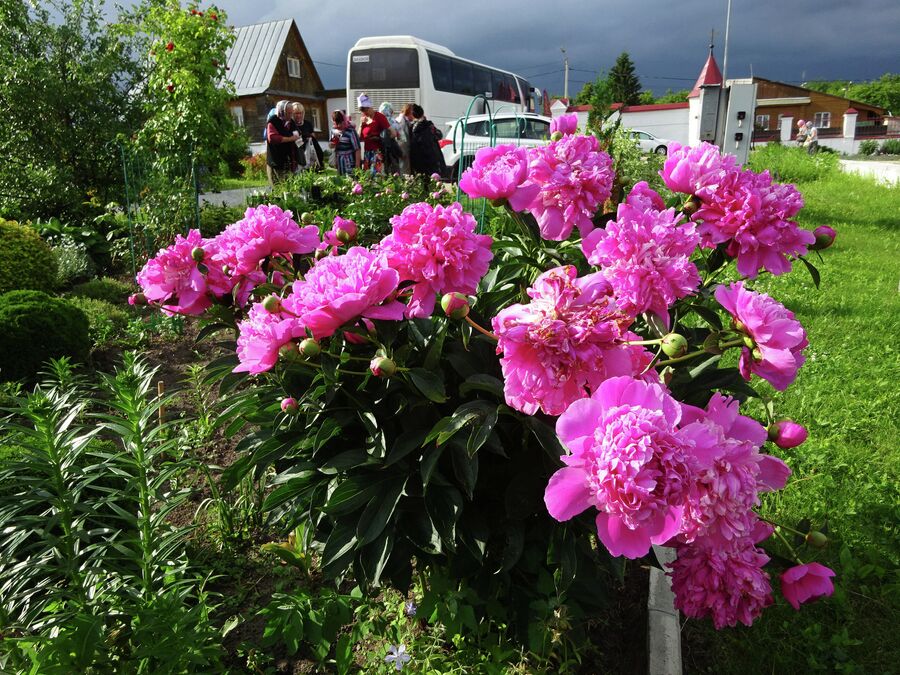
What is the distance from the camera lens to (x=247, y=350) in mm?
1269

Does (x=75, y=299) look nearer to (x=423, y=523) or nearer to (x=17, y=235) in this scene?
(x=17, y=235)

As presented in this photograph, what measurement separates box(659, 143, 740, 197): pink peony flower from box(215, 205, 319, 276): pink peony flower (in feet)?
3.03

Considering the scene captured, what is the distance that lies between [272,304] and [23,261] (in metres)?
5.57

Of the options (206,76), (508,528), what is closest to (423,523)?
(508,528)

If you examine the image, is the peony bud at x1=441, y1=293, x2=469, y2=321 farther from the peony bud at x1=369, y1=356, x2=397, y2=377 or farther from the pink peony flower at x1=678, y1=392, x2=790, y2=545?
the pink peony flower at x1=678, y1=392, x2=790, y2=545

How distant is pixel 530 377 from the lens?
40.1 inches

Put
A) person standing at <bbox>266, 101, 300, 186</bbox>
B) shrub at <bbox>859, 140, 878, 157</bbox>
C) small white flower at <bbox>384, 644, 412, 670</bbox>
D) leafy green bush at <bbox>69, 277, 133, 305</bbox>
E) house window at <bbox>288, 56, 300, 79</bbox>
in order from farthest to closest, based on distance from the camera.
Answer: shrub at <bbox>859, 140, 878, 157</bbox> → house window at <bbox>288, 56, 300, 79</bbox> → person standing at <bbox>266, 101, 300, 186</bbox> → leafy green bush at <bbox>69, 277, 133, 305</bbox> → small white flower at <bbox>384, 644, 412, 670</bbox>

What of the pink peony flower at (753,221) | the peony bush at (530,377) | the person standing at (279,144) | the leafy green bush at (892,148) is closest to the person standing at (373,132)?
the person standing at (279,144)

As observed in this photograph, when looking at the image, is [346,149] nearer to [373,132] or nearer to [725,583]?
[373,132]

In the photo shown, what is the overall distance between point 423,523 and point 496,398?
0.34 m

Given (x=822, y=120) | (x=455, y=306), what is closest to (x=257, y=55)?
(x=455, y=306)

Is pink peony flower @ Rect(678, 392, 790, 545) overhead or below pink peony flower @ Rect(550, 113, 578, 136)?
below

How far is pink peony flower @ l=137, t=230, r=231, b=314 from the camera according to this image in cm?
162

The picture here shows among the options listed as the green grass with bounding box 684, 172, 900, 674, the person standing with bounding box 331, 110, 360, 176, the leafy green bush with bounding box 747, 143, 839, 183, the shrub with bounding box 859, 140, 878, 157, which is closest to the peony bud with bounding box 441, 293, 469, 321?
the green grass with bounding box 684, 172, 900, 674
